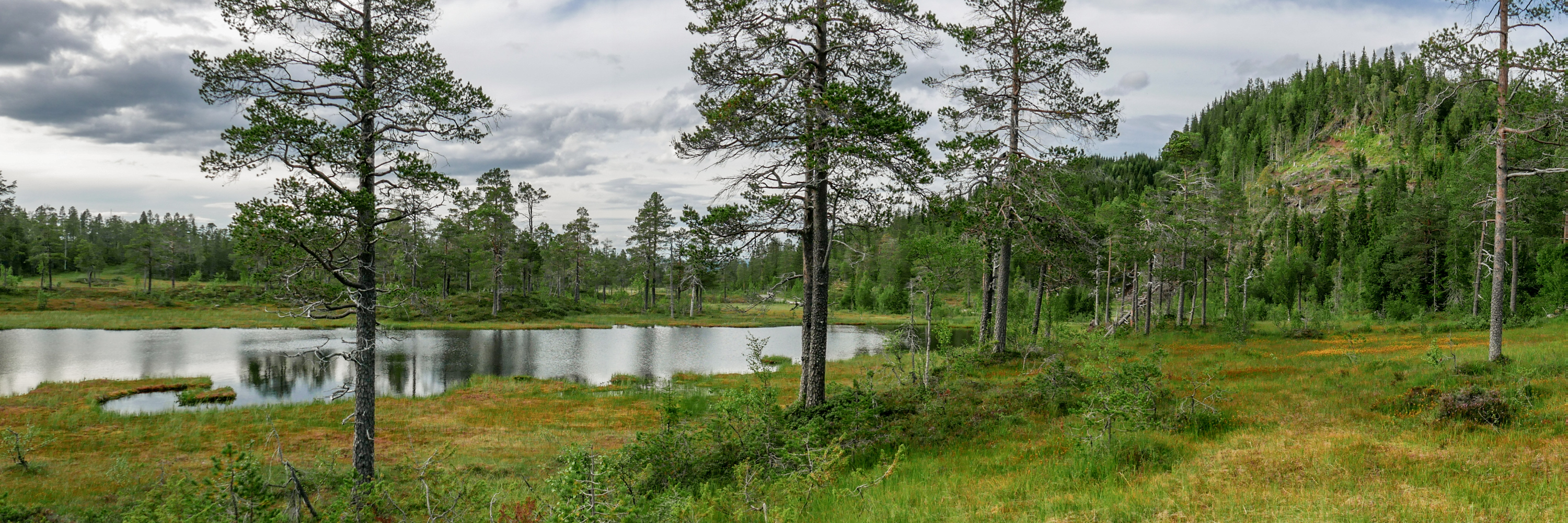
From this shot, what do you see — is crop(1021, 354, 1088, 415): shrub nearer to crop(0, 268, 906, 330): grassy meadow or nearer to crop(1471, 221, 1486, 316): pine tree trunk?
crop(0, 268, 906, 330): grassy meadow

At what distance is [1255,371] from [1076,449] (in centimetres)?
1337

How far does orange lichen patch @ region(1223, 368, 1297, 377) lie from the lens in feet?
58.9

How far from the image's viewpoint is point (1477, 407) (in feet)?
33.7

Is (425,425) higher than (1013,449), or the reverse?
(1013,449)

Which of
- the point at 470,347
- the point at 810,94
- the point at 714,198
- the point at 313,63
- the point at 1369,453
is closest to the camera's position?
the point at 1369,453

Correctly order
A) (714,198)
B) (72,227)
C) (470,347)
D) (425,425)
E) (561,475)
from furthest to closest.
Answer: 1. (72,227)
2. (470,347)
3. (425,425)
4. (714,198)
5. (561,475)

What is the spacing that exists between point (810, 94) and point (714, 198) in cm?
296

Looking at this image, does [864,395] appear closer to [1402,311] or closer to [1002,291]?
[1002,291]

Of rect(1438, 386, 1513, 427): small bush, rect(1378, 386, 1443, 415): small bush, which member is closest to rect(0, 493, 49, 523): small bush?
rect(1438, 386, 1513, 427): small bush

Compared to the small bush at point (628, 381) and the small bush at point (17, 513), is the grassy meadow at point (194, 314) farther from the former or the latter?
the small bush at point (17, 513)

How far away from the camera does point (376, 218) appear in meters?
11.3

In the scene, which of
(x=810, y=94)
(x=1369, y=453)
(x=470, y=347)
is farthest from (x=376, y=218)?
(x=470, y=347)

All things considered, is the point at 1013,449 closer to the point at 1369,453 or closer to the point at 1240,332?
the point at 1369,453

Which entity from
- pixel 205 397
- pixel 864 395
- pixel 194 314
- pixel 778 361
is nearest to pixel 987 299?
pixel 864 395
